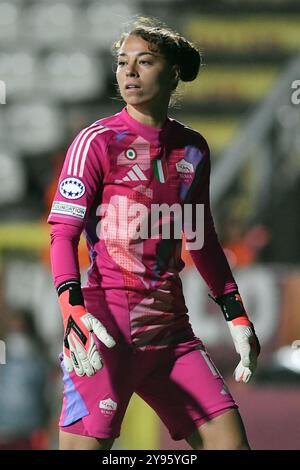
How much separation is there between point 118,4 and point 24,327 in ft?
20.7

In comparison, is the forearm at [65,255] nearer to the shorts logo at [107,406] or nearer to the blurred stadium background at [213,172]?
the shorts logo at [107,406]

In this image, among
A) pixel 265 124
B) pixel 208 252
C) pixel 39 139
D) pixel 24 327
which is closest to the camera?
pixel 208 252

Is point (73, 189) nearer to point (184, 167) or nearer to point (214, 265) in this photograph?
point (184, 167)

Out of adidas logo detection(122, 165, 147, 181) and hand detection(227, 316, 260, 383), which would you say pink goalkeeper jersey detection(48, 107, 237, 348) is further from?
hand detection(227, 316, 260, 383)

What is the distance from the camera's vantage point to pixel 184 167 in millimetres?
4262

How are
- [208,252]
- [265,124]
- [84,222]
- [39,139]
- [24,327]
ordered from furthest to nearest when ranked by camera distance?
1. [39,139]
2. [265,124]
3. [24,327]
4. [208,252]
5. [84,222]

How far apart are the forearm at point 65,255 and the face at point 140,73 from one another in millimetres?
502

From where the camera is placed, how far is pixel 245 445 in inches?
164

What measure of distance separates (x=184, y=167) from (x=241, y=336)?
62 centimetres

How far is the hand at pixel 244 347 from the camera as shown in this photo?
424 centimetres

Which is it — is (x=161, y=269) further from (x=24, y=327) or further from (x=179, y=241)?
(x=24, y=327)

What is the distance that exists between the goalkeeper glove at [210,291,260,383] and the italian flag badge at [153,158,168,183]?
0.52 meters

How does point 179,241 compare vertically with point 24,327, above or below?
above

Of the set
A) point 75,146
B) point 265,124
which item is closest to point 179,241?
point 75,146
